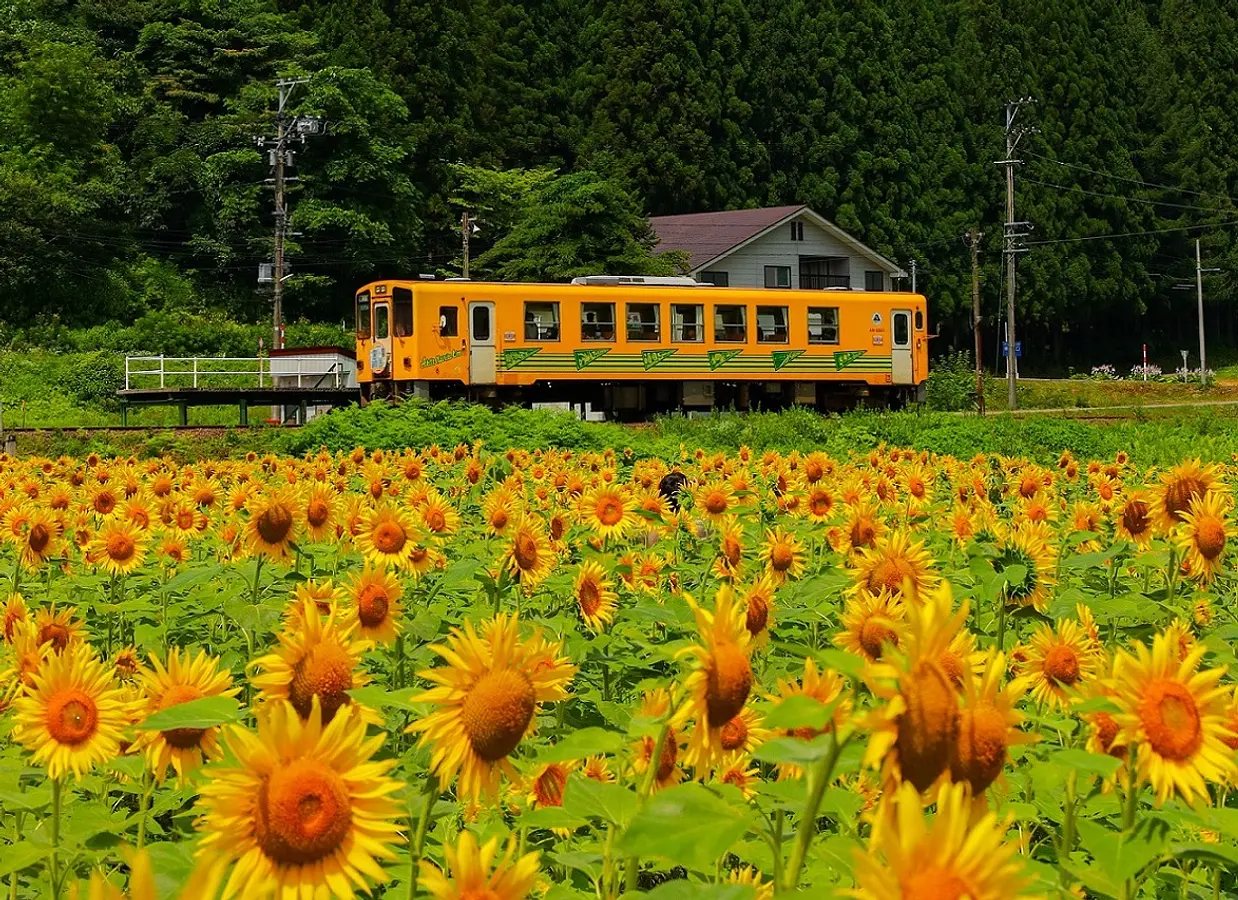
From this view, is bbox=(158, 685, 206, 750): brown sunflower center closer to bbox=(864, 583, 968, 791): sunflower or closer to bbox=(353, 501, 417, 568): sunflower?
bbox=(864, 583, 968, 791): sunflower

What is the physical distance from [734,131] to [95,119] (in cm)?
1977

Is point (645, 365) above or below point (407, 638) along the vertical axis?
above

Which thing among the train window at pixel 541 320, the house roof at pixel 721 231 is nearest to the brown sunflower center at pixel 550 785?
the train window at pixel 541 320

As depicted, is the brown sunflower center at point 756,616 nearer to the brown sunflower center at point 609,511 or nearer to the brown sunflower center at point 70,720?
the brown sunflower center at point 70,720

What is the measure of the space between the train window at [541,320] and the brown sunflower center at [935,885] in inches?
800

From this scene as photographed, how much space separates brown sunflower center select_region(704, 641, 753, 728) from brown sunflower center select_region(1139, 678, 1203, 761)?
384 millimetres

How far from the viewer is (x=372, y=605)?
77.9 inches

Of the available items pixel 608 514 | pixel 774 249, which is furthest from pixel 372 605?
pixel 774 249

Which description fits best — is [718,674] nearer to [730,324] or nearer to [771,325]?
[730,324]

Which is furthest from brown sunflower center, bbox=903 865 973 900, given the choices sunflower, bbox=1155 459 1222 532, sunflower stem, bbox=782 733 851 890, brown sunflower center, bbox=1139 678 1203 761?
sunflower, bbox=1155 459 1222 532

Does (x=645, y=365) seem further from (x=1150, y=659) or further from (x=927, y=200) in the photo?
(x=927, y=200)

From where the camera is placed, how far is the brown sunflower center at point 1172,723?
4.18 ft

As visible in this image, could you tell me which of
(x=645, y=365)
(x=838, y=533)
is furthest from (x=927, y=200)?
(x=838, y=533)

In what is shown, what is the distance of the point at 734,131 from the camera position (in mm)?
44281
